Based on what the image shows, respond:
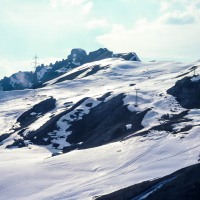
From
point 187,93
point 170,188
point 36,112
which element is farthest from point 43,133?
point 170,188

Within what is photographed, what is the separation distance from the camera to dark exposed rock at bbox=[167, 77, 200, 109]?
89225mm

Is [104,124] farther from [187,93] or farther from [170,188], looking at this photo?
[170,188]

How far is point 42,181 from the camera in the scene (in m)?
53.8

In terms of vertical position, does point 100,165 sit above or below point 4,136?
above

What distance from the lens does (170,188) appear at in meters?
41.6

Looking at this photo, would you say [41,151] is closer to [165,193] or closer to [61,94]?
[165,193]

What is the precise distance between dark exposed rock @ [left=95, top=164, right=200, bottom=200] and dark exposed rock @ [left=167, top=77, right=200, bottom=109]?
45.7 meters

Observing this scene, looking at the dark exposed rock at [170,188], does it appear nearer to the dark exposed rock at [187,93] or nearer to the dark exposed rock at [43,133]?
the dark exposed rock at [187,93]

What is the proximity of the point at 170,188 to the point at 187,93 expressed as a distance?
56.2 m

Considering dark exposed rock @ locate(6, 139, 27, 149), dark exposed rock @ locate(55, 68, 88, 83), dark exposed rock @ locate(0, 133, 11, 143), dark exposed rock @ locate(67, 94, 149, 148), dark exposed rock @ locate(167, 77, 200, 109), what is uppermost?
dark exposed rock @ locate(55, 68, 88, 83)

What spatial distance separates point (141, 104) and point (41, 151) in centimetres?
2735

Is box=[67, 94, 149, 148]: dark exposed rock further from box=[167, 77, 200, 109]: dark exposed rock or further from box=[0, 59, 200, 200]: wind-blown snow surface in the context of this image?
box=[167, 77, 200, 109]: dark exposed rock

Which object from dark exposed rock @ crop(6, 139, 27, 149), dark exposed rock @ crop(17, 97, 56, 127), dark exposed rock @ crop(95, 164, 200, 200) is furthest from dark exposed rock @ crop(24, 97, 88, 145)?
dark exposed rock @ crop(95, 164, 200, 200)

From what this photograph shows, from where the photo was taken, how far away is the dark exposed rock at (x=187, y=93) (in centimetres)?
8922
